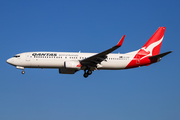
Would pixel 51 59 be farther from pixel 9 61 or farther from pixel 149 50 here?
pixel 149 50

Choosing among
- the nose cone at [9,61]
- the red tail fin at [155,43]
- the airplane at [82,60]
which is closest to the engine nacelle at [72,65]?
the airplane at [82,60]

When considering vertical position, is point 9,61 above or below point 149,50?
below

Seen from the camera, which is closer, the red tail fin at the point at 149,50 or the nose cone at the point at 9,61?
the nose cone at the point at 9,61

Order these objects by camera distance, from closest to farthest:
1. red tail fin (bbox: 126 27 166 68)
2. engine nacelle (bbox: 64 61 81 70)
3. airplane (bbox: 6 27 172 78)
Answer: engine nacelle (bbox: 64 61 81 70) < airplane (bbox: 6 27 172 78) < red tail fin (bbox: 126 27 166 68)

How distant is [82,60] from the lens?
4569cm

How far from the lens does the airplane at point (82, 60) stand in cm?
4556

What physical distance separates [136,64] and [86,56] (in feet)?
27.6

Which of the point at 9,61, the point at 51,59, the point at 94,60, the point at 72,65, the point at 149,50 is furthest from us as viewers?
the point at 149,50

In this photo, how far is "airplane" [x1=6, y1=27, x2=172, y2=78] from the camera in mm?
45562

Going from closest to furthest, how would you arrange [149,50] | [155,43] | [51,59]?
[51,59] → [149,50] → [155,43]

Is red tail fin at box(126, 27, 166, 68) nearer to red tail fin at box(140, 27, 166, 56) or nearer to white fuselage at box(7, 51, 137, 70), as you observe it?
red tail fin at box(140, 27, 166, 56)

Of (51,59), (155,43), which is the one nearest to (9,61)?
(51,59)

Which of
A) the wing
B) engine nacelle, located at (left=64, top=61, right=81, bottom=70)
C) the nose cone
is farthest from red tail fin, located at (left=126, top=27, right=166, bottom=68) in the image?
the nose cone

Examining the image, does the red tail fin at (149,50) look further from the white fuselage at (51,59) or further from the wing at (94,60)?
the wing at (94,60)
